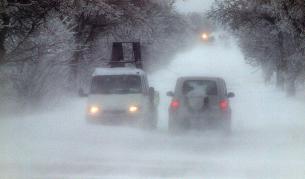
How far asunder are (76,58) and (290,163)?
25413 mm

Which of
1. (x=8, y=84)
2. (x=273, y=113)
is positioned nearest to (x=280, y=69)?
(x=273, y=113)

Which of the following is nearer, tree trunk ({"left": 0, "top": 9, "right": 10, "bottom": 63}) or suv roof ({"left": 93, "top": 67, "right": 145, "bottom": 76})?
tree trunk ({"left": 0, "top": 9, "right": 10, "bottom": 63})

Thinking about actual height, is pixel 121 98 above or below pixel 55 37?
below

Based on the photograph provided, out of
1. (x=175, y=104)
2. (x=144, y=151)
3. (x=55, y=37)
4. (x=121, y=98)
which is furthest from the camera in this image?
(x=55, y=37)

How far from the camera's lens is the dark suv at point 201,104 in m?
20.5

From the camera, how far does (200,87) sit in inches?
813

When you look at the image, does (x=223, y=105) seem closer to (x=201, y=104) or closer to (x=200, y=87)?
(x=201, y=104)

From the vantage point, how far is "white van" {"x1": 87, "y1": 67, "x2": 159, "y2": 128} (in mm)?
21203

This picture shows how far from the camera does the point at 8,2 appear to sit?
70.6 ft

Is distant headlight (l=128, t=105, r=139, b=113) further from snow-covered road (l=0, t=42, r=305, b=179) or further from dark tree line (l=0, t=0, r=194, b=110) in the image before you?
dark tree line (l=0, t=0, r=194, b=110)

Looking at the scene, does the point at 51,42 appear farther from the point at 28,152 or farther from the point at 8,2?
the point at 28,152

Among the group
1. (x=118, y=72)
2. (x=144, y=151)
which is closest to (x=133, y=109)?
(x=118, y=72)

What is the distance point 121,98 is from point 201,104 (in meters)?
2.44

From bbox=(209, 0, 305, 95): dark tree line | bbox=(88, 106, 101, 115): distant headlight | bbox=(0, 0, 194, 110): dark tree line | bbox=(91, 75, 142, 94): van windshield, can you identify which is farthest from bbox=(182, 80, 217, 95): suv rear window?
bbox=(209, 0, 305, 95): dark tree line
